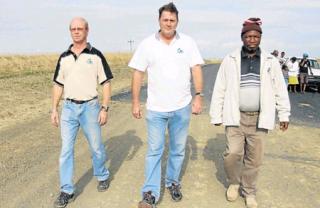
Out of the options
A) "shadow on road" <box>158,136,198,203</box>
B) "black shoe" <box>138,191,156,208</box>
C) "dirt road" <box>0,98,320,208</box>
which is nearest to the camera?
"black shoe" <box>138,191,156,208</box>

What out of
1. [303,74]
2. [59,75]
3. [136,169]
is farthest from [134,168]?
[303,74]

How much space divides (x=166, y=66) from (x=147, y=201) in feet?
4.85

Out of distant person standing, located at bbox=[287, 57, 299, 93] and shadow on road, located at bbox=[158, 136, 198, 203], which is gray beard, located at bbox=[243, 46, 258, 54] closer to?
shadow on road, located at bbox=[158, 136, 198, 203]

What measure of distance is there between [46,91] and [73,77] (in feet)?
43.2

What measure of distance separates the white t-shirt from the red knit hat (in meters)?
0.59

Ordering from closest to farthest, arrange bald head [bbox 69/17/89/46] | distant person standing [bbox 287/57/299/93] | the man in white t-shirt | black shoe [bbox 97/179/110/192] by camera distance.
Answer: the man in white t-shirt, bald head [bbox 69/17/89/46], black shoe [bbox 97/179/110/192], distant person standing [bbox 287/57/299/93]

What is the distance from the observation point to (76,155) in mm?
7332

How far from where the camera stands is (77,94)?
514cm

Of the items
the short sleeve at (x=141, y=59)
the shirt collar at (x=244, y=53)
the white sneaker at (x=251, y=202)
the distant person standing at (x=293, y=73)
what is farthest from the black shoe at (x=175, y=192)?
the distant person standing at (x=293, y=73)

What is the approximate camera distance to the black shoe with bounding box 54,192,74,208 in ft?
16.5

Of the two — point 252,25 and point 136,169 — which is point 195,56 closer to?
point 252,25

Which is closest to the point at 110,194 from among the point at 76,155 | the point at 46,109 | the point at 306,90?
the point at 76,155

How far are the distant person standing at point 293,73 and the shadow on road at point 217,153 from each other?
10.9 metres

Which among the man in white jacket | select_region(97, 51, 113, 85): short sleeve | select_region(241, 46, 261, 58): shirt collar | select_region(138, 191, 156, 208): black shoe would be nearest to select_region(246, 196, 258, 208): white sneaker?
the man in white jacket
